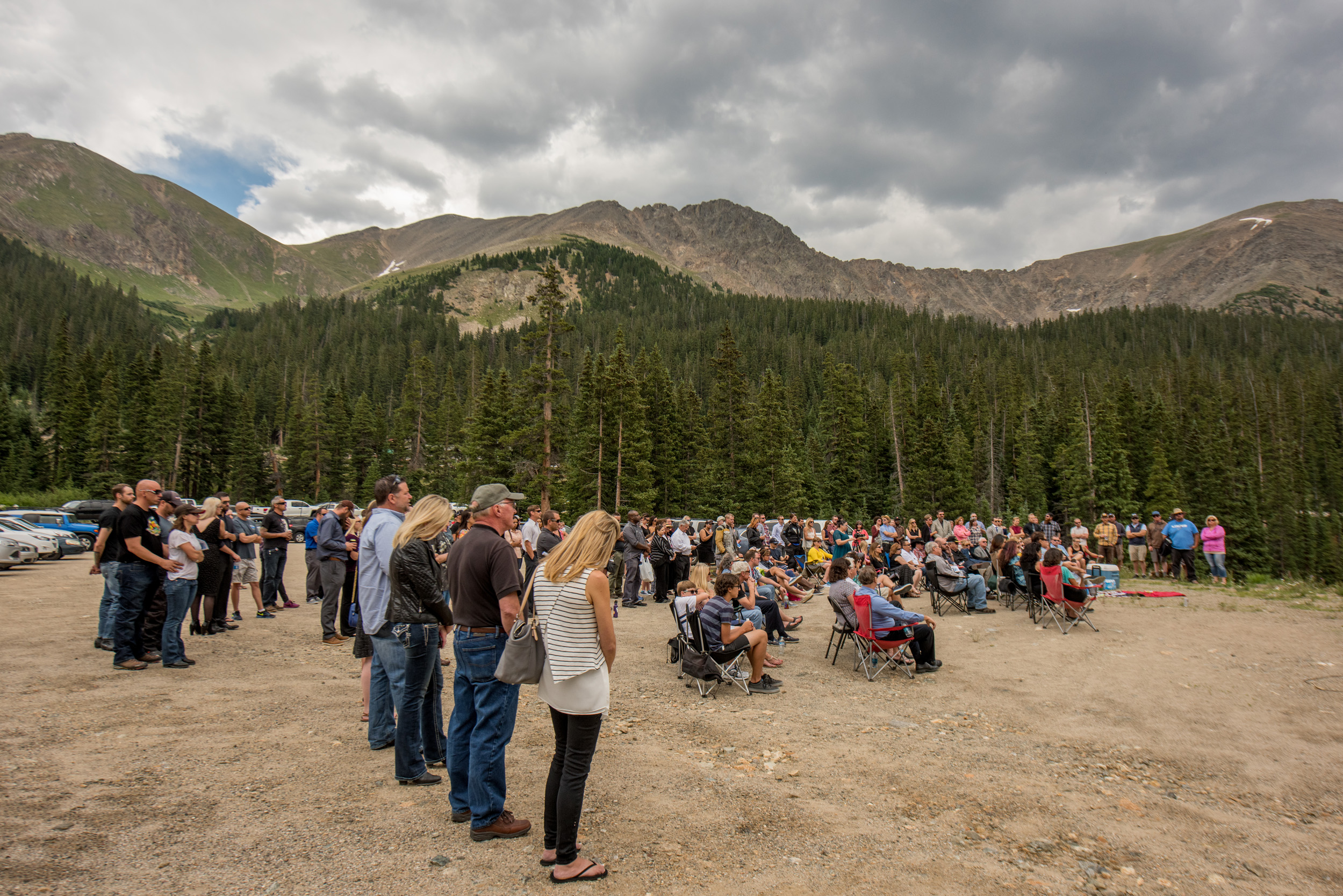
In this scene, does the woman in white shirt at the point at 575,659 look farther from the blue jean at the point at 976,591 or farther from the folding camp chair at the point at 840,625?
the blue jean at the point at 976,591

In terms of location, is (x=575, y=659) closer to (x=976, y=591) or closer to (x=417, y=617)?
(x=417, y=617)

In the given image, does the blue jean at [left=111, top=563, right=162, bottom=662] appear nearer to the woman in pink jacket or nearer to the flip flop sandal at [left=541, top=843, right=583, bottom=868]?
the flip flop sandal at [left=541, top=843, right=583, bottom=868]

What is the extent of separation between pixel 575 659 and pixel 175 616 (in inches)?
300

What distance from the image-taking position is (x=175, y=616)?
825 cm

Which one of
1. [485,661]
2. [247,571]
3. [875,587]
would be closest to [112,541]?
[247,571]

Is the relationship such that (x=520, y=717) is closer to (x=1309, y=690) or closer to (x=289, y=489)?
(x=1309, y=690)

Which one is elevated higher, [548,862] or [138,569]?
[138,569]

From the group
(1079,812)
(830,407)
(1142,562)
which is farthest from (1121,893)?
(830,407)

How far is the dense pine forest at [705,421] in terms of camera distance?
155 feet

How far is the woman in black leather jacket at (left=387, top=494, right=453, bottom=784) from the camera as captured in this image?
15.3ft

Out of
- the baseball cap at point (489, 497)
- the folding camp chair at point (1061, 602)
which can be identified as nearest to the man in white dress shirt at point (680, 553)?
the folding camp chair at point (1061, 602)

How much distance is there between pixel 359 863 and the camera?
3828mm

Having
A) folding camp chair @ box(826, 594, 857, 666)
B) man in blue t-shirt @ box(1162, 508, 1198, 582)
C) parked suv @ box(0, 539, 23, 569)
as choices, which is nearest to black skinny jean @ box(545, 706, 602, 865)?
folding camp chair @ box(826, 594, 857, 666)

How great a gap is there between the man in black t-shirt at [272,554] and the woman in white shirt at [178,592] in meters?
3.37
